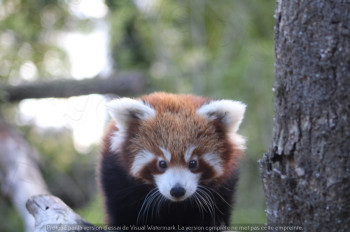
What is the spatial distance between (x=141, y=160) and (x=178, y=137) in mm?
252

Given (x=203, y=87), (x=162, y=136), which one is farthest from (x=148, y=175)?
(x=203, y=87)

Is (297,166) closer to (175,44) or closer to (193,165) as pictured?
(193,165)

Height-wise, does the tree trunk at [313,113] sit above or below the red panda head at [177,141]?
above

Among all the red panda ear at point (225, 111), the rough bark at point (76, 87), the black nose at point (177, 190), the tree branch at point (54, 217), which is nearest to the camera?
the tree branch at point (54, 217)

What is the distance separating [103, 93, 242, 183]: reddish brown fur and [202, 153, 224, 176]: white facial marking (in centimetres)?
2

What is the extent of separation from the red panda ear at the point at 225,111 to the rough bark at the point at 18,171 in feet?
5.49

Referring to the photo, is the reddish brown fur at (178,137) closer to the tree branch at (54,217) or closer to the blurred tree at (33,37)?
the tree branch at (54,217)

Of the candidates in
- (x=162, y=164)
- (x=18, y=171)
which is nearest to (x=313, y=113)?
(x=162, y=164)

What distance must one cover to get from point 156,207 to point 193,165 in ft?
1.25

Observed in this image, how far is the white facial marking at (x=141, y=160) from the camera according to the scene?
2256 millimetres

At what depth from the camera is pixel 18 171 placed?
367 centimetres

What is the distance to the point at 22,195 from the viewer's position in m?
3.37

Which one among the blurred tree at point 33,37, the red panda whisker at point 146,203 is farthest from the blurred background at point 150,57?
the red panda whisker at point 146,203

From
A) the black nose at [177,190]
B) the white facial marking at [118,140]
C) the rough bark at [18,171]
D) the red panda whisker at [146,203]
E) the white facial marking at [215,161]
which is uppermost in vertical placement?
the white facial marking at [118,140]
